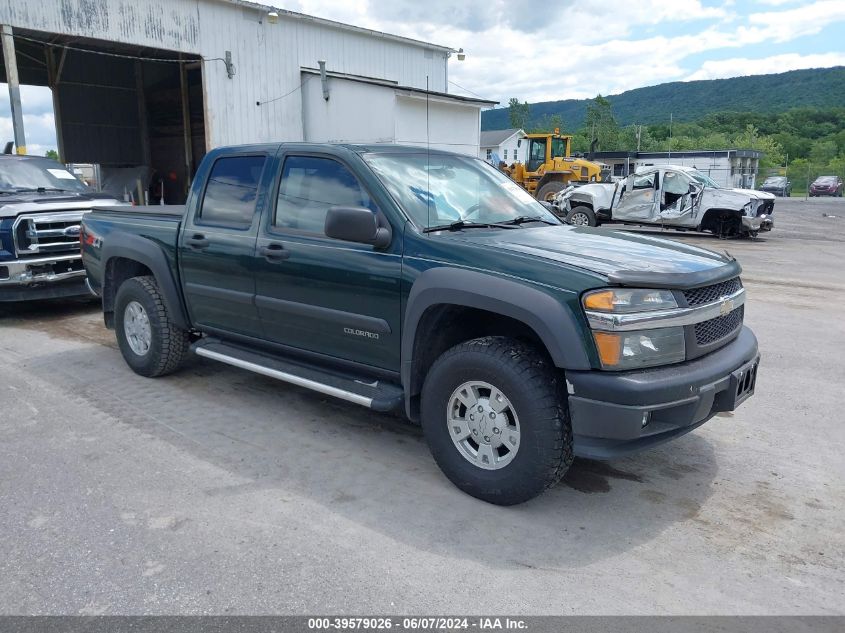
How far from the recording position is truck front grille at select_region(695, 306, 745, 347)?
138 inches

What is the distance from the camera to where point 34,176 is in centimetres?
928

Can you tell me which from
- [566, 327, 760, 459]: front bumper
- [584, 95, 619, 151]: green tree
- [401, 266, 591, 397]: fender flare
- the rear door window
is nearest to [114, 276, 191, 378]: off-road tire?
the rear door window

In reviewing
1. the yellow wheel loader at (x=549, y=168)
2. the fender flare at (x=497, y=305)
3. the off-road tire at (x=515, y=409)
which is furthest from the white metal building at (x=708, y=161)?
the off-road tire at (x=515, y=409)

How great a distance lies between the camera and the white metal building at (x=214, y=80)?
16.9 m

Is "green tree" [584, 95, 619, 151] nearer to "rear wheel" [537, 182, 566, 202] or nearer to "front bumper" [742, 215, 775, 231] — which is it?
"rear wheel" [537, 182, 566, 202]

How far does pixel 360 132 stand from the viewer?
1933 cm

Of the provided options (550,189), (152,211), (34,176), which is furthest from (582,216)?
(152,211)

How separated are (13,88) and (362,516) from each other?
50.0ft

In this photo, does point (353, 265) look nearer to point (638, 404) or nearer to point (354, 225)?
point (354, 225)

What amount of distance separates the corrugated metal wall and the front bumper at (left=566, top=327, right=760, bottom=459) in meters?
15.8

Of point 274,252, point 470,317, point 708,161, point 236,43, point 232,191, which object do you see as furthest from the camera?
point 708,161

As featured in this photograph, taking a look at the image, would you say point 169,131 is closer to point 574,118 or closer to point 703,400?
point 703,400

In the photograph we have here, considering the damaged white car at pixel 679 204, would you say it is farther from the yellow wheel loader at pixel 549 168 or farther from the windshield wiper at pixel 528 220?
the windshield wiper at pixel 528 220

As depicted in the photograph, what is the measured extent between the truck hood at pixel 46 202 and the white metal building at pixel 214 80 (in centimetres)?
778
